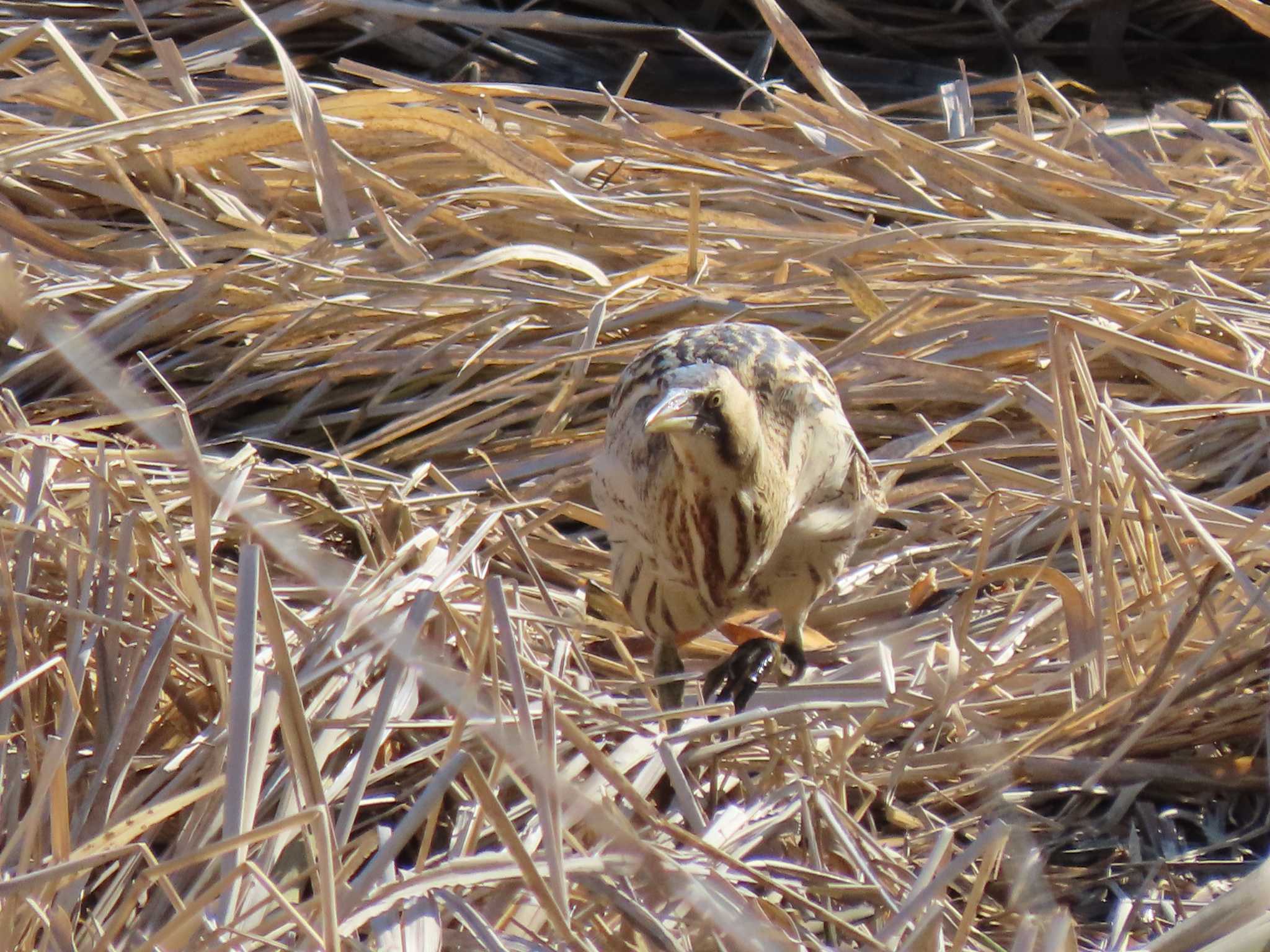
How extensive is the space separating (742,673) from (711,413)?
578 millimetres

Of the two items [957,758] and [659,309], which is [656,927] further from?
[659,309]

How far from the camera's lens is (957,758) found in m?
2.27

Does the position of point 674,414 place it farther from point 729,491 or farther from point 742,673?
point 742,673

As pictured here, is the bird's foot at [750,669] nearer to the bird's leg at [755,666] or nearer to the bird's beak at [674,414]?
the bird's leg at [755,666]

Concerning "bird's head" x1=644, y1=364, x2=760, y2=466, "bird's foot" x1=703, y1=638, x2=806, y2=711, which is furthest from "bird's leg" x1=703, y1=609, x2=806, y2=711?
"bird's head" x1=644, y1=364, x2=760, y2=466

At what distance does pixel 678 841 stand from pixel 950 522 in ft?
4.26

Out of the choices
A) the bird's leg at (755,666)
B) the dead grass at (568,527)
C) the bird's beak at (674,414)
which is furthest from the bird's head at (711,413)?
the bird's leg at (755,666)

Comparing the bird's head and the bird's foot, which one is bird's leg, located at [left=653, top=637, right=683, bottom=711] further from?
the bird's head

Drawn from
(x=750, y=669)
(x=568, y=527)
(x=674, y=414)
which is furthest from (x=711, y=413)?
(x=568, y=527)

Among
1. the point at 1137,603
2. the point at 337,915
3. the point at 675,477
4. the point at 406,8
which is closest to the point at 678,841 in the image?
the point at 337,915

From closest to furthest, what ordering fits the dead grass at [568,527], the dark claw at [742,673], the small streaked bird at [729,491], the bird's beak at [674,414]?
the dead grass at [568,527] < the bird's beak at [674,414] < the small streaked bird at [729,491] < the dark claw at [742,673]

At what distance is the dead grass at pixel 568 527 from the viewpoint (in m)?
1.66

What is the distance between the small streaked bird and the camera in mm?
2180

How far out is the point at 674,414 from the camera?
205 centimetres
